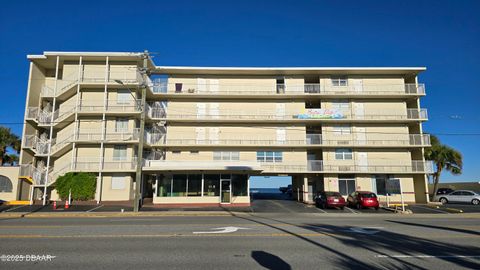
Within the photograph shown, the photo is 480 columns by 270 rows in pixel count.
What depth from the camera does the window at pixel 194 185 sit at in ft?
88.0

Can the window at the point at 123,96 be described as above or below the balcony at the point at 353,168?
above

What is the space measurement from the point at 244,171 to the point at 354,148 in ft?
44.2

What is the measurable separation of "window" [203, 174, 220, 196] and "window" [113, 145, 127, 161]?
8.71 metres

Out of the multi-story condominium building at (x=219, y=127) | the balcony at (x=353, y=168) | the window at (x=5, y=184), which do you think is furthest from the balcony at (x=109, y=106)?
the balcony at (x=353, y=168)

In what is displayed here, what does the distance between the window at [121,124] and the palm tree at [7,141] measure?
1316cm

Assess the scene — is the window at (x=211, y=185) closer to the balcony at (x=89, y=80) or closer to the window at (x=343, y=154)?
the balcony at (x=89, y=80)

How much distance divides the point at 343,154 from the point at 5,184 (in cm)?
3466

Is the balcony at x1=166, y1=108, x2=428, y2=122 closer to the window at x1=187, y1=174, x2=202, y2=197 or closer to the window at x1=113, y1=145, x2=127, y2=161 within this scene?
the window at x1=113, y1=145, x2=127, y2=161

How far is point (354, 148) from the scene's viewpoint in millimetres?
31469

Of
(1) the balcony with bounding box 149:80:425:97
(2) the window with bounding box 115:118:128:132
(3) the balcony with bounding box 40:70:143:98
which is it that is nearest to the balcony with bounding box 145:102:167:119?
(1) the balcony with bounding box 149:80:425:97

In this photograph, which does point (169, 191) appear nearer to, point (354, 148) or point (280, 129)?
point (280, 129)

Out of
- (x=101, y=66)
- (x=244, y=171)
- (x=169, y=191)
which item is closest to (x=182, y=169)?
(x=169, y=191)


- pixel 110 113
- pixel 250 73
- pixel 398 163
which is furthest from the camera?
pixel 250 73

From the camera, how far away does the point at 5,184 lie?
2738cm
